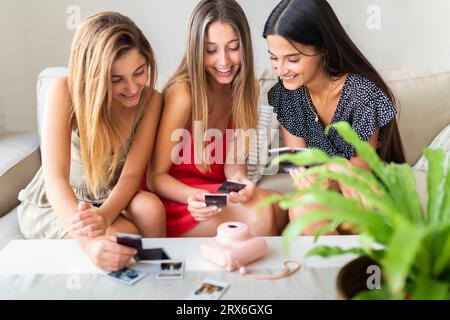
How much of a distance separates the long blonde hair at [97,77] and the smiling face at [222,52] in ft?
0.67

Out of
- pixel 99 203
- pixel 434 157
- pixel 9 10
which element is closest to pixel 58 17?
pixel 9 10

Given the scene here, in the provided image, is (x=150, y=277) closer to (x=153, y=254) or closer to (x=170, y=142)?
(x=153, y=254)

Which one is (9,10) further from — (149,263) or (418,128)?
(418,128)

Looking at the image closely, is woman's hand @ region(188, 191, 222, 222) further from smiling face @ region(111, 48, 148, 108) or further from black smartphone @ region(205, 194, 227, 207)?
smiling face @ region(111, 48, 148, 108)

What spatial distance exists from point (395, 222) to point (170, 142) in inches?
45.6

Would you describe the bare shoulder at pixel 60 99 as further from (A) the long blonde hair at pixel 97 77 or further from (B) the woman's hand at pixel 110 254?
(B) the woman's hand at pixel 110 254

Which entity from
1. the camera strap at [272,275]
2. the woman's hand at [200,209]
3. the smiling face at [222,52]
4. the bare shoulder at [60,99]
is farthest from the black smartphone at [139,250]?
the smiling face at [222,52]

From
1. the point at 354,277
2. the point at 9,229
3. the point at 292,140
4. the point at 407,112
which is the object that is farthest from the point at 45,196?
the point at 407,112

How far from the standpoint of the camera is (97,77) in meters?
1.62

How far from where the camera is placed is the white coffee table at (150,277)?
4.02 feet

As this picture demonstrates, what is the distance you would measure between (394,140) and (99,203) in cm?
108

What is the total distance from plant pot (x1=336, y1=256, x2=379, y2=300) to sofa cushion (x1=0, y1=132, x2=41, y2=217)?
1402mm

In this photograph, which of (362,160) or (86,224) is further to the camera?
(362,160)

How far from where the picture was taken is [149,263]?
1.36 meters
